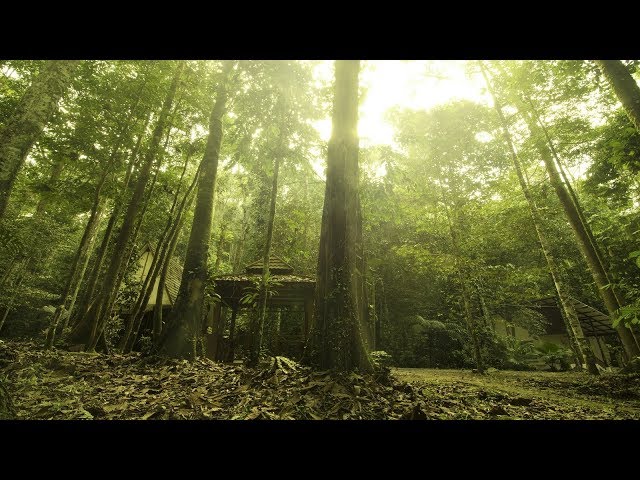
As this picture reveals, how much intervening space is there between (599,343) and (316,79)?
26281 millimetres

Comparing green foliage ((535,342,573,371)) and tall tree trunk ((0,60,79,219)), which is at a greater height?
tall tree trunk ((0,60,79,219))

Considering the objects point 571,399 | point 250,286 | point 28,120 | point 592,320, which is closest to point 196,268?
point 28,120

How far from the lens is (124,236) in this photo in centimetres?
937

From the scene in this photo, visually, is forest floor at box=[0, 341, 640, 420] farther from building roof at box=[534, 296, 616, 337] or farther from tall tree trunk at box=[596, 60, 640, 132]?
building roof at box=[534, 296, 616, 337]

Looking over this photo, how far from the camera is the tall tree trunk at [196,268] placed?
7.10 metres

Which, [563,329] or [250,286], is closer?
[250,286]

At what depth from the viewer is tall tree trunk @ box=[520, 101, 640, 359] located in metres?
9.23

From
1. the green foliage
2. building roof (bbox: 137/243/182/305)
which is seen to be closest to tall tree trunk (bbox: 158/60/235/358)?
building roof (bbox: 137/243/182/305)

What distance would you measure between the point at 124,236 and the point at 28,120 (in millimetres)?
5075

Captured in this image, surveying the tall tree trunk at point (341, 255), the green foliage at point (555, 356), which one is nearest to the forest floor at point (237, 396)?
the tall tree trunk at point (341, 255)

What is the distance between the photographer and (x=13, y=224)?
15.0 metres

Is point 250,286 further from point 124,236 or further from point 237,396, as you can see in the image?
point 237,396

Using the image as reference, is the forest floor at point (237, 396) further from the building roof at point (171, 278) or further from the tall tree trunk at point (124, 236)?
the building roof at point (171, 278)

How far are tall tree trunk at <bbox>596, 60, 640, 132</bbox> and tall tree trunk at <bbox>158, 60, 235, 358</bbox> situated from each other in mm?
9174
